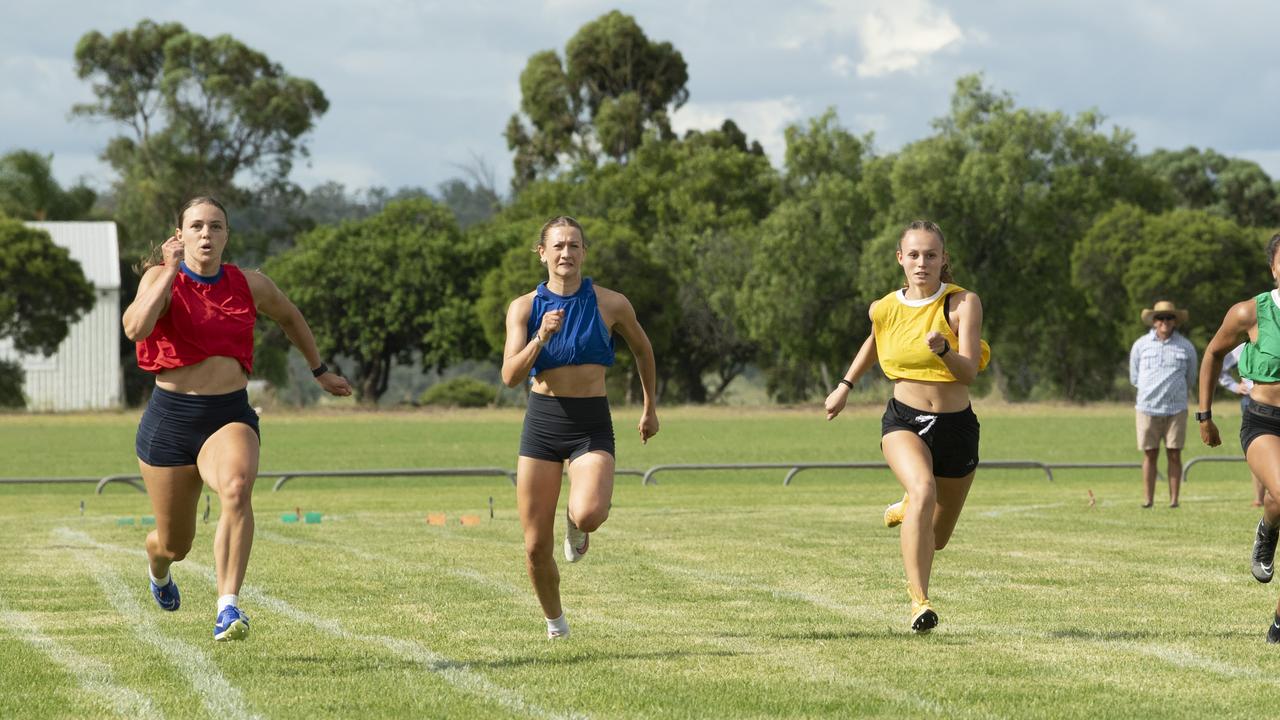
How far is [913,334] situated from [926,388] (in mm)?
317

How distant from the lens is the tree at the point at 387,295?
3137 inches

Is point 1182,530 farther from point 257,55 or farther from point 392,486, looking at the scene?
point 257,55

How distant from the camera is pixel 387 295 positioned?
81375 mm

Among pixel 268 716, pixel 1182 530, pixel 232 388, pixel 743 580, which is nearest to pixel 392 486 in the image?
pixel 1182 530

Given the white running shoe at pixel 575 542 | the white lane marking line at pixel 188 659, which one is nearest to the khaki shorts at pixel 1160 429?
the white lane marking line at pixel 188 659

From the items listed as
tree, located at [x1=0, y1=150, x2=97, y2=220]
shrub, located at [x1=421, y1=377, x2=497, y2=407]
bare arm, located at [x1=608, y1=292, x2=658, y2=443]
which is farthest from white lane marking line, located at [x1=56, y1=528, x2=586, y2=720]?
tree, located at [x1=0, y1=150, x2=97, y2=220]

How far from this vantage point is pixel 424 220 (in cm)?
8481

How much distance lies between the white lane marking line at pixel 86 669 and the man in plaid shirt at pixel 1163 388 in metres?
13.2

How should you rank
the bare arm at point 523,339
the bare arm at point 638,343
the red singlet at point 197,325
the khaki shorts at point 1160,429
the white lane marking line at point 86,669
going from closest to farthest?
the white lane marking line at point 86,669
the bare arm at point 523,339
the red singlet at point 197,325
the bare arm at point 638,343
the khaki shorts at point 1160,429

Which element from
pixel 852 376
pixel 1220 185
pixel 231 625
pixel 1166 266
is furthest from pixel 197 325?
pixel 1220 185

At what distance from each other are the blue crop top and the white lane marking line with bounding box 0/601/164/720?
8.23 ft

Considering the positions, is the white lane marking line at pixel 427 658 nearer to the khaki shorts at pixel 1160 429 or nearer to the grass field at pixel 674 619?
the grass field at pixel 674 619

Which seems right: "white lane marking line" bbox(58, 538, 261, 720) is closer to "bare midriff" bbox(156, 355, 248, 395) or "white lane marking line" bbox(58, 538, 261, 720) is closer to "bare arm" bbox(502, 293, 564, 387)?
"bare midriff" bbox(156, 355, 248, 395)

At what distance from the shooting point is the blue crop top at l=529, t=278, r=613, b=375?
931 cm
